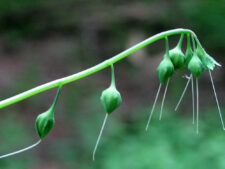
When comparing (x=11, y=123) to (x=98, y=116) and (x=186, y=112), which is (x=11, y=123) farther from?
(x=186, y=112)

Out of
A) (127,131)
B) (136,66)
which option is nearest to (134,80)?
(136,66)

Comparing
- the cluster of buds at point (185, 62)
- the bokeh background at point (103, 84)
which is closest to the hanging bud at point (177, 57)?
the cluster of buds at point (185, 62)

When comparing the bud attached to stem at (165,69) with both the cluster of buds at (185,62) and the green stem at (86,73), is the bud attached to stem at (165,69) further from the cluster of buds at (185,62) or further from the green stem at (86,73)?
the green stem at (86,73)

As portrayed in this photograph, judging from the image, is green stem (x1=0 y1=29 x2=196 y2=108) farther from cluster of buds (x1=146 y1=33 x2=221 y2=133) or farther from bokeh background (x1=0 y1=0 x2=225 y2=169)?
bokeh background (x1=0 y1=0 x2=225 y2=169)

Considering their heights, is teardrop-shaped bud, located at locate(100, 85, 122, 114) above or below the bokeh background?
above

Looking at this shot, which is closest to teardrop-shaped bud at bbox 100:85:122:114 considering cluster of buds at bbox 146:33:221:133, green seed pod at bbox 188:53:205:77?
cluster of buds at bbox 146:33:221:133

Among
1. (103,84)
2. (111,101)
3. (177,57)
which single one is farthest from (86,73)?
(103,84)
